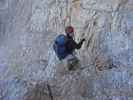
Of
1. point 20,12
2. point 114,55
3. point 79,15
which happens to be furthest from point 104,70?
point 20,12

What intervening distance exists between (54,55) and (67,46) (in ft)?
6.05

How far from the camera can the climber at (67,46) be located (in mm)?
9859

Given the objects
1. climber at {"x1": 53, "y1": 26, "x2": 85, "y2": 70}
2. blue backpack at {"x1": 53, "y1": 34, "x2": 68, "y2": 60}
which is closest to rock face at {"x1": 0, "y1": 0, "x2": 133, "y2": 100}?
climber at {"x1": 53, "y1": 26, "x2": 85, "y2": 70}

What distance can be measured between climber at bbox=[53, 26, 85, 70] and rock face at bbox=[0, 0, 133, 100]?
34 cm

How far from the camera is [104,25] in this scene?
36.9ft

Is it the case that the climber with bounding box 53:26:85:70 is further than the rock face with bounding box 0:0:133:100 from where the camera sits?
Yes

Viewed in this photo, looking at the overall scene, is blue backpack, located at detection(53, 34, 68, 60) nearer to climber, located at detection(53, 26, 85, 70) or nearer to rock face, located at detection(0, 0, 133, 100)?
climber, located at detection(53, 26, 85, 70)

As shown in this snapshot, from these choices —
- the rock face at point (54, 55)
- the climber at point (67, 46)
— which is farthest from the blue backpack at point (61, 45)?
the rock face at point (54, 55)

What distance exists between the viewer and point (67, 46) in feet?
33.0

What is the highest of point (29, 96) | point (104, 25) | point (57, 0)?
point (57, 0)

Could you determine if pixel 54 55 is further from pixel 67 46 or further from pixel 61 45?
pixel 61 45

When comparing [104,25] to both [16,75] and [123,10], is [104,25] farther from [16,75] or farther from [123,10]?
[16,75]

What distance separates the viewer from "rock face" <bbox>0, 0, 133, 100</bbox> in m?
9.76

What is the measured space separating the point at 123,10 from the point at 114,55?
4.69 ft
